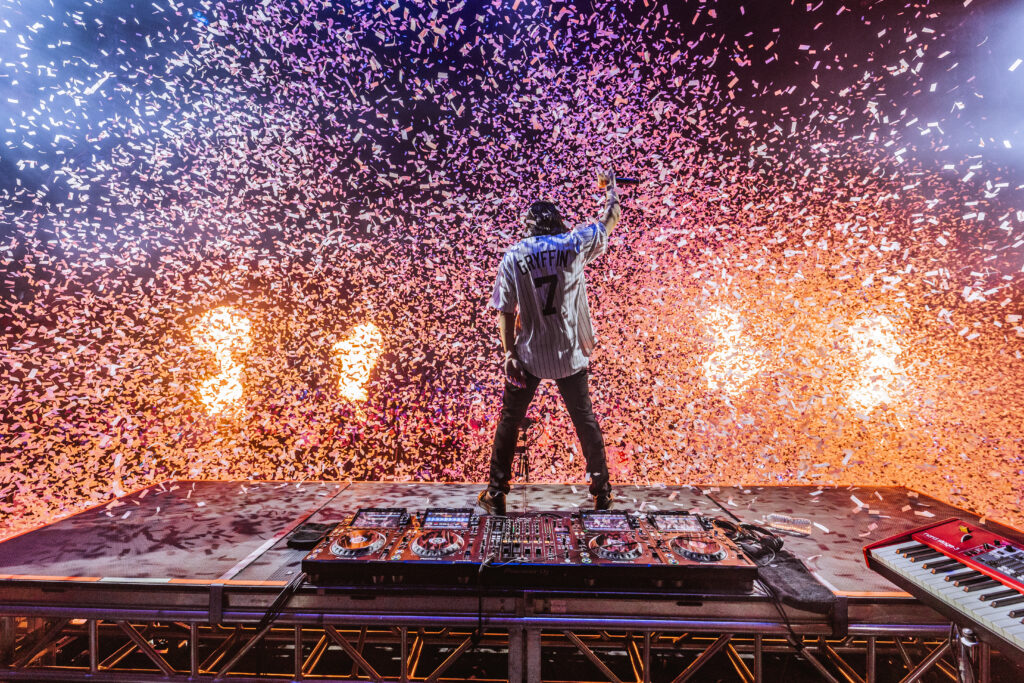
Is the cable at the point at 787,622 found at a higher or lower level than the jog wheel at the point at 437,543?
lower

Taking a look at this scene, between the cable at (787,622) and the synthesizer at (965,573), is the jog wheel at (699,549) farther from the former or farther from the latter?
the synthesizer at (965,573)

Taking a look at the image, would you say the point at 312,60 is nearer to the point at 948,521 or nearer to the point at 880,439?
the point at 948,521

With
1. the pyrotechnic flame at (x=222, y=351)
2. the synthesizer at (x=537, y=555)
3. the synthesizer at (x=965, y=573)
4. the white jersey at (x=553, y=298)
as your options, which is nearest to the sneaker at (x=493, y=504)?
the synthesizer at (x=537, y=555)

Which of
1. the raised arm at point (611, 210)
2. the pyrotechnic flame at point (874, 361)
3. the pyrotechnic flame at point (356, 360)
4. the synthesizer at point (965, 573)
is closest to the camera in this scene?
the synthesizer at point (965, 573)

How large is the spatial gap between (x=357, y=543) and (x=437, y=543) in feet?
0.94

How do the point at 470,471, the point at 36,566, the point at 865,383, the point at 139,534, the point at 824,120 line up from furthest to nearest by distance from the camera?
the point at 470,471 → the point at 865,383 → the point at 824,120 → the point at 139,534 → the point at 36,566

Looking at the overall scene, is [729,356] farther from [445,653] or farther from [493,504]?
[445,653]

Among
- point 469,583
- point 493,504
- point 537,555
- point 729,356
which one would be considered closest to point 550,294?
point 493,504

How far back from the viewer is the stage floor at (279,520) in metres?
1.60

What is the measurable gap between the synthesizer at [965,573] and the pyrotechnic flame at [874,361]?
8.50ft

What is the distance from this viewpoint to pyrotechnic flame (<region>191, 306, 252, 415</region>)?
4.13 metres

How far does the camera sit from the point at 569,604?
143 cm

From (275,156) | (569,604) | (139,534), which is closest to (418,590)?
(569,604)

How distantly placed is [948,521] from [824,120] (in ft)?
10.3
